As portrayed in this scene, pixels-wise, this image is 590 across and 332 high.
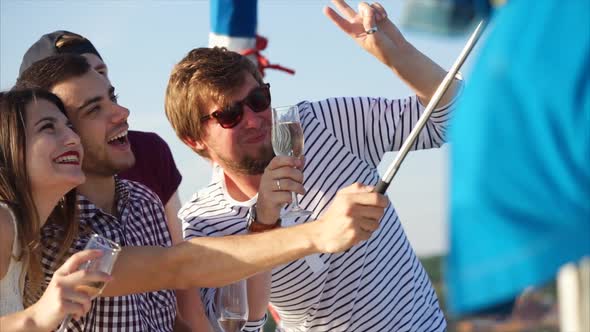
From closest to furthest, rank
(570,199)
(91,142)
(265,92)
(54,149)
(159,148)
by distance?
(570,199)
(54,149)
(91,142)
(265,92)
(159,148)

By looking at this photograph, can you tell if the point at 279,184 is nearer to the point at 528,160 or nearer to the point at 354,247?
the point at 354,247

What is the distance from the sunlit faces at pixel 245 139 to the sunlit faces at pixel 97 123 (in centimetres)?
56

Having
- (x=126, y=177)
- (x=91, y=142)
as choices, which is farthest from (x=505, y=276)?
(x=126, y=177)

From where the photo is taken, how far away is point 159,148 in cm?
507

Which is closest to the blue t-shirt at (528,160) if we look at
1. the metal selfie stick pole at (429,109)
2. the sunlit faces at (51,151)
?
the metal selfie stick pole at (429,109)

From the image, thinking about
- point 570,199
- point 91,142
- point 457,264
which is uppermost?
point 570,199

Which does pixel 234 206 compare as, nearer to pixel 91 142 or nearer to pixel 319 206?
pixel 319 206

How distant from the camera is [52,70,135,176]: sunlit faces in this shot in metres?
4.18

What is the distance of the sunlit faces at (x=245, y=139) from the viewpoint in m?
4.64

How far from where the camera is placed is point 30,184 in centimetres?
377

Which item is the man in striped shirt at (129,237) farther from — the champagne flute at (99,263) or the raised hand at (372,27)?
the raised hand at (372,27)

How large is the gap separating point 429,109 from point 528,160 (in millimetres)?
790

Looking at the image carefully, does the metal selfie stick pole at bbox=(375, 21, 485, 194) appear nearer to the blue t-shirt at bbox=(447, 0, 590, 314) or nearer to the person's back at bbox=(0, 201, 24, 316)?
the blue t-shirt at bbox=(447, 0, 590, 314)

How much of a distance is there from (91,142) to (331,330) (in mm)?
1325
